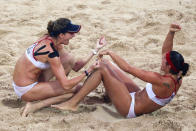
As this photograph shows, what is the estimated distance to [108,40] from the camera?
5996 mm

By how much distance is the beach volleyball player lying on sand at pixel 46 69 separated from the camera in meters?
3.65

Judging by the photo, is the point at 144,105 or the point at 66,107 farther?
the point at 66,107

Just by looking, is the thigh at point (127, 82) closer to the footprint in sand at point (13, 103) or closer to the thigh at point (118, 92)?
the thigh at point (118, 92)

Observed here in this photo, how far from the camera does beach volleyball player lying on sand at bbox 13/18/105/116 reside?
3.65 m

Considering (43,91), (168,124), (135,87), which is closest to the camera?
(168,124)

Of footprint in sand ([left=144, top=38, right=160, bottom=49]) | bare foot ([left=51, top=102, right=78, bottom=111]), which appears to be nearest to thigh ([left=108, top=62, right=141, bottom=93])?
bare foot ([left=51, top=102, right=78, bottom=111])

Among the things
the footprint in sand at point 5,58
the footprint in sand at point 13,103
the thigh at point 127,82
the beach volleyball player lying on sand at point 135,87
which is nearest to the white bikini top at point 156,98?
the beach volleyball player lying on sand at point 135,87

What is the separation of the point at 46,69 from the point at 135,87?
Answer: 1143 mm

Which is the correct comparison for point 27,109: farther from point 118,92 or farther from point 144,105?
point 144,105

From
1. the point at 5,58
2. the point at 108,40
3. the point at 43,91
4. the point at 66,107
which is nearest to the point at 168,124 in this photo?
the point at 66,107

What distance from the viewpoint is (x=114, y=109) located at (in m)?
3.98

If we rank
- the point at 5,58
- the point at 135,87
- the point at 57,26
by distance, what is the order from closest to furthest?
the point at 57,26
the point at 135,87
the point at 5,58

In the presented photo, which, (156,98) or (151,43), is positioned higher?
(156,98)

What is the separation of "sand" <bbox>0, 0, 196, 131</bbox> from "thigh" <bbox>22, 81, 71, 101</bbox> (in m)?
0.18
